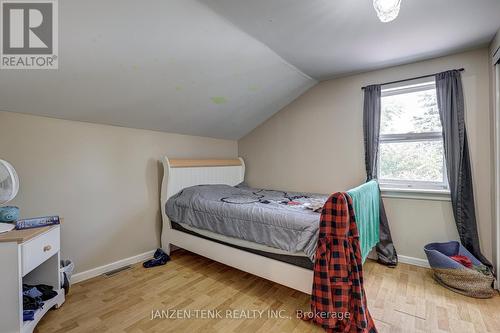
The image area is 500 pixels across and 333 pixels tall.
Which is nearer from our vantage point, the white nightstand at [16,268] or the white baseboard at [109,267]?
the white nightstand at [16,268]

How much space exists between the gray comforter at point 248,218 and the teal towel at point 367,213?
12.6 inches

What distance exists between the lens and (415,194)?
98.0 inches

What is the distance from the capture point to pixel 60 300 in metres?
1.73

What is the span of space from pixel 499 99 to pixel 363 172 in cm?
130

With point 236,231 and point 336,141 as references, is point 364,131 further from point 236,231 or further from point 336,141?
point 236,231

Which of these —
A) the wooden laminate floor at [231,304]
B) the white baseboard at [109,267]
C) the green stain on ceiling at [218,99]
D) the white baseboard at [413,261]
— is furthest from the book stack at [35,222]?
the white baseboard at [413,261]

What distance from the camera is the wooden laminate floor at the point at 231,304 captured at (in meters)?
1.56

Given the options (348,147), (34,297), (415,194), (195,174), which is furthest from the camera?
(195,174)

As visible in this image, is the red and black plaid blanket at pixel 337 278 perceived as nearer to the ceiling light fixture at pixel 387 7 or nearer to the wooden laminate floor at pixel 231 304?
the wooden laminate floor at pixel 231 304

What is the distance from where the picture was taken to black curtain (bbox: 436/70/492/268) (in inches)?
86.1

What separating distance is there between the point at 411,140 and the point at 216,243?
243 centimetres

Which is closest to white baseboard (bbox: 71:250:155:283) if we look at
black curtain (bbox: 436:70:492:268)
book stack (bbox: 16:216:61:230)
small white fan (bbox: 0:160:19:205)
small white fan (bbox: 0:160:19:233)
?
book stack (bbox: 16:216:61:230)

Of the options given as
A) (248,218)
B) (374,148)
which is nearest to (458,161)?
(374,148)

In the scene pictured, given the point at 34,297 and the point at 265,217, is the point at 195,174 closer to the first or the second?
the point at 265,217
